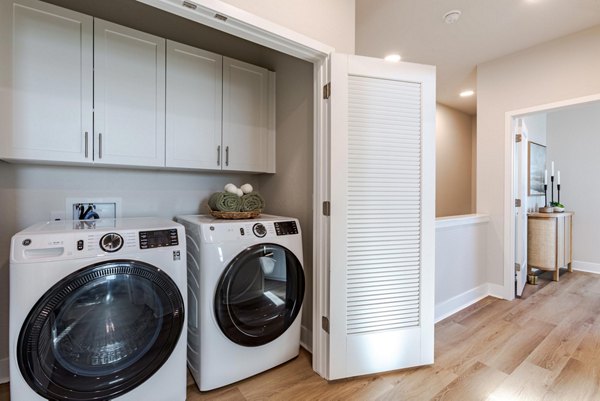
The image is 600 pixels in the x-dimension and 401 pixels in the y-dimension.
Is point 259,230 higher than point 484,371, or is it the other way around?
point 259,230

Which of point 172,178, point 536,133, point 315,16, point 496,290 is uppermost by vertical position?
point 315,16

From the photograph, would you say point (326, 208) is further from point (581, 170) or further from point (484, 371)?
point (581, 170)

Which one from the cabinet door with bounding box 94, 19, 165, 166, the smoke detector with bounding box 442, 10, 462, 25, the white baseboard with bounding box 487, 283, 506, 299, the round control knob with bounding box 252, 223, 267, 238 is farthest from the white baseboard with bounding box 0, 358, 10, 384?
the white baseboard with bounding box 487, 283, 506, 299

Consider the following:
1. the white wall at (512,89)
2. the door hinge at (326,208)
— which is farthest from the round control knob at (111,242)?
the white wall at (512,89)

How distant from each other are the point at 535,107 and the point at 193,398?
3652mm

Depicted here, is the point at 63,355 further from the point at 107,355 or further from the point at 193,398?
the point at 193,398

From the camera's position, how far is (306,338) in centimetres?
207

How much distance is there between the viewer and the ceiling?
221cm

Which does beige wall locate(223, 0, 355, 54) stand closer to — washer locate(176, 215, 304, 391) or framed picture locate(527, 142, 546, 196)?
washer locate(176, 215, 304, 391)

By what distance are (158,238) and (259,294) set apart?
0.68 meters

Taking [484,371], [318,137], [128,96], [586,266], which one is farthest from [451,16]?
[586,266]

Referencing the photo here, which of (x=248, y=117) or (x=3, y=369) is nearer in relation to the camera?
(x=3, y=369)

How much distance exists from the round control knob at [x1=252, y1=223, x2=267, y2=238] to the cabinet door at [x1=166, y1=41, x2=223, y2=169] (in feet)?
2.19

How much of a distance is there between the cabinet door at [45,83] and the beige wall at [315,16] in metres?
0.99
